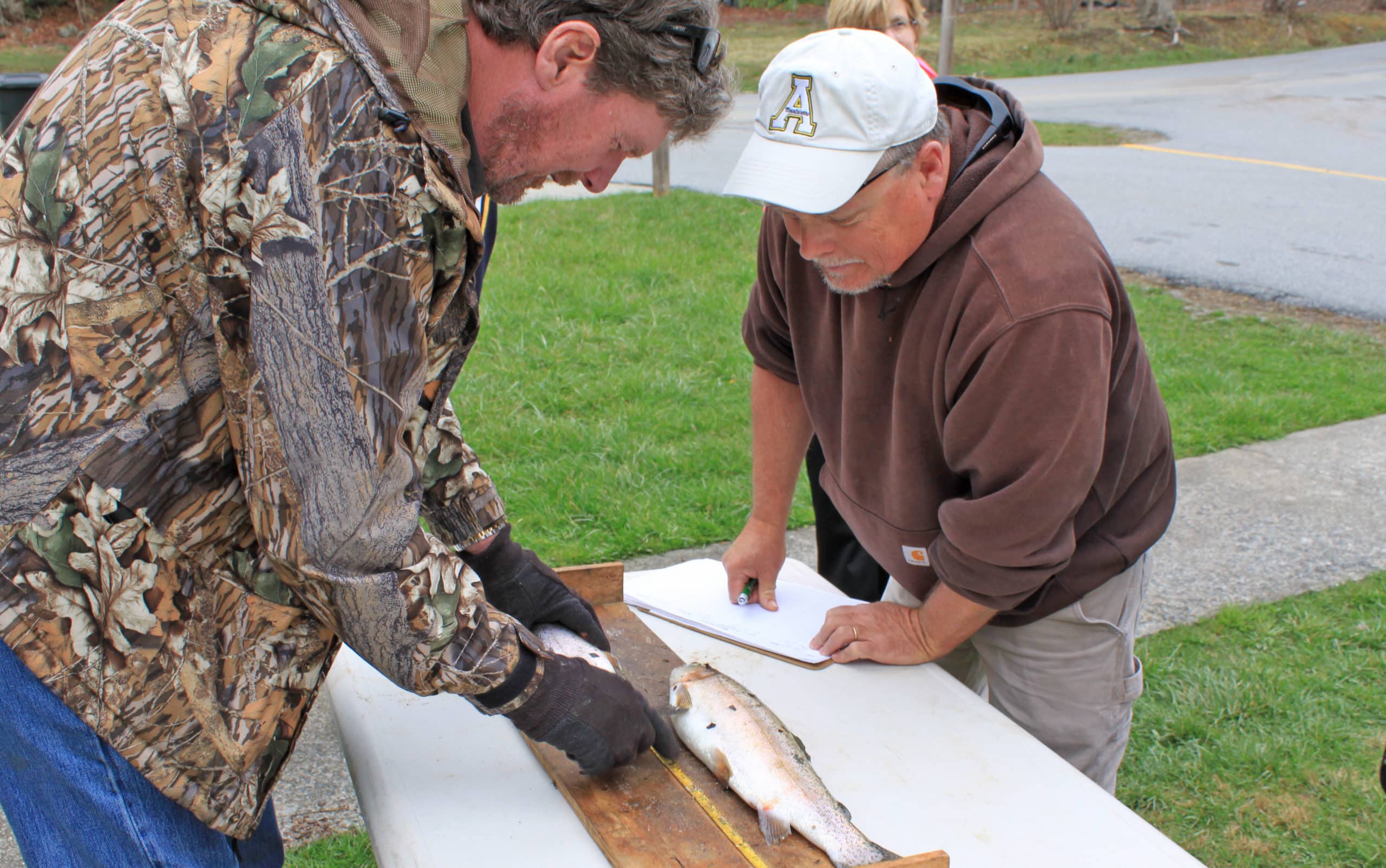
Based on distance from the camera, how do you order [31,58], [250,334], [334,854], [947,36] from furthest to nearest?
[31,58] < [947,36] < [334,854] < [250,334]

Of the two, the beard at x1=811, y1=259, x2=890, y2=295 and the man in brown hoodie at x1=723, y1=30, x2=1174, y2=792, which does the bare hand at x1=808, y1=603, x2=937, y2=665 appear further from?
the beard at x1=811, y1=259, x2=890, y2=295

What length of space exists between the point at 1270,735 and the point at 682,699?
6.80ft

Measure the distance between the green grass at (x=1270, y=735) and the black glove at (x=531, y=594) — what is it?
1691 mm

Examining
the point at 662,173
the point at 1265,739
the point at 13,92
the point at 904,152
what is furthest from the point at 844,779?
the point at 662,173

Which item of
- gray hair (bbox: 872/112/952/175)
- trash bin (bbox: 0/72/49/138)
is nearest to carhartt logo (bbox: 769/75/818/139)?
gray hair (bbox: 872/112/952/175)

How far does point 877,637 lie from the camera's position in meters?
2.10

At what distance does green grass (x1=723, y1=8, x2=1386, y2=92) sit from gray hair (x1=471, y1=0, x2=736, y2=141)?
1625 cm

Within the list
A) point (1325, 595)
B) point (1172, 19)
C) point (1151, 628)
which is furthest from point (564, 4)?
point (1172, 19)

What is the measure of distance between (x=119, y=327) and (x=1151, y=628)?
3304 mm

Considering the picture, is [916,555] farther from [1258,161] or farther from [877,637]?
[1258,161]

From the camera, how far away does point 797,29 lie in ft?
78.6

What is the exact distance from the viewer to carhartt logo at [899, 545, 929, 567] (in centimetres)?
213

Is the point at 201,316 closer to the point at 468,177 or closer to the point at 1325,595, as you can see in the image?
the point at 468,177

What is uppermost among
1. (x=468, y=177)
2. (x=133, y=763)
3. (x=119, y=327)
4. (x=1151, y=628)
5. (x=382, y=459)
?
(x=468, y=177)
